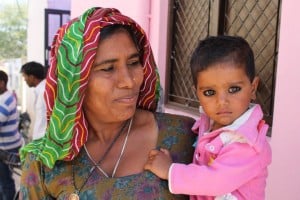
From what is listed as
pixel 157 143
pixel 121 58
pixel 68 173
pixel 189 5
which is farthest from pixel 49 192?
pixel 189 5

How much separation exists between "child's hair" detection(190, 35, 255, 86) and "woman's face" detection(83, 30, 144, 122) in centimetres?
23

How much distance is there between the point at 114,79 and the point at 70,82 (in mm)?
149

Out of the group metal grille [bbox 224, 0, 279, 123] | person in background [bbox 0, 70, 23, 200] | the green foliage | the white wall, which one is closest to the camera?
metal grille [bbox 224, 0, 279, 123]

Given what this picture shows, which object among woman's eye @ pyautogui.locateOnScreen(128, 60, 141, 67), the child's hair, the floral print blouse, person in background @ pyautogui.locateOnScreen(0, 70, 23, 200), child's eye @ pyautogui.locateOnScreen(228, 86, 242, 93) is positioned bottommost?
person in background @ pyautogui.locateOnScreen(0, 70, 23, 200)

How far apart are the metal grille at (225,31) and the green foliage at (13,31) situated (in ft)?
39.6

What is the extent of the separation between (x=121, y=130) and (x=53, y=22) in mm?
7751

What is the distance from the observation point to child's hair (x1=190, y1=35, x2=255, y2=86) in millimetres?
1638

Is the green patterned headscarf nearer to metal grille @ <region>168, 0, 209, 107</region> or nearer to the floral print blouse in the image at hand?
the floral print blouse

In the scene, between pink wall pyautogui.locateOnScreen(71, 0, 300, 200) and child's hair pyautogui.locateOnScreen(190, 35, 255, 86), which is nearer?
child's hair pyautogui.locateOnScreen(190, 35, 255, 86)

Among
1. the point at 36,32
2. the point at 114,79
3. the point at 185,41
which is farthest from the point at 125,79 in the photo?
the point at 36,32

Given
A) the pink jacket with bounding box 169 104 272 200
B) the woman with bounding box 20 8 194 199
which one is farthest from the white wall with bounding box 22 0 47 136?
the pink jacket with bounding box 169 104 272 200

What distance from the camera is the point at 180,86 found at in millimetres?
4598

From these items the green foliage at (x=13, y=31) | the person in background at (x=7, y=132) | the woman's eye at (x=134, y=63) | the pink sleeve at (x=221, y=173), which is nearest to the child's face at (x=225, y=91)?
the pink sleeve at (x=221, y=173)

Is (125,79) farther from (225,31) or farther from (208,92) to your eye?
(225,31)
